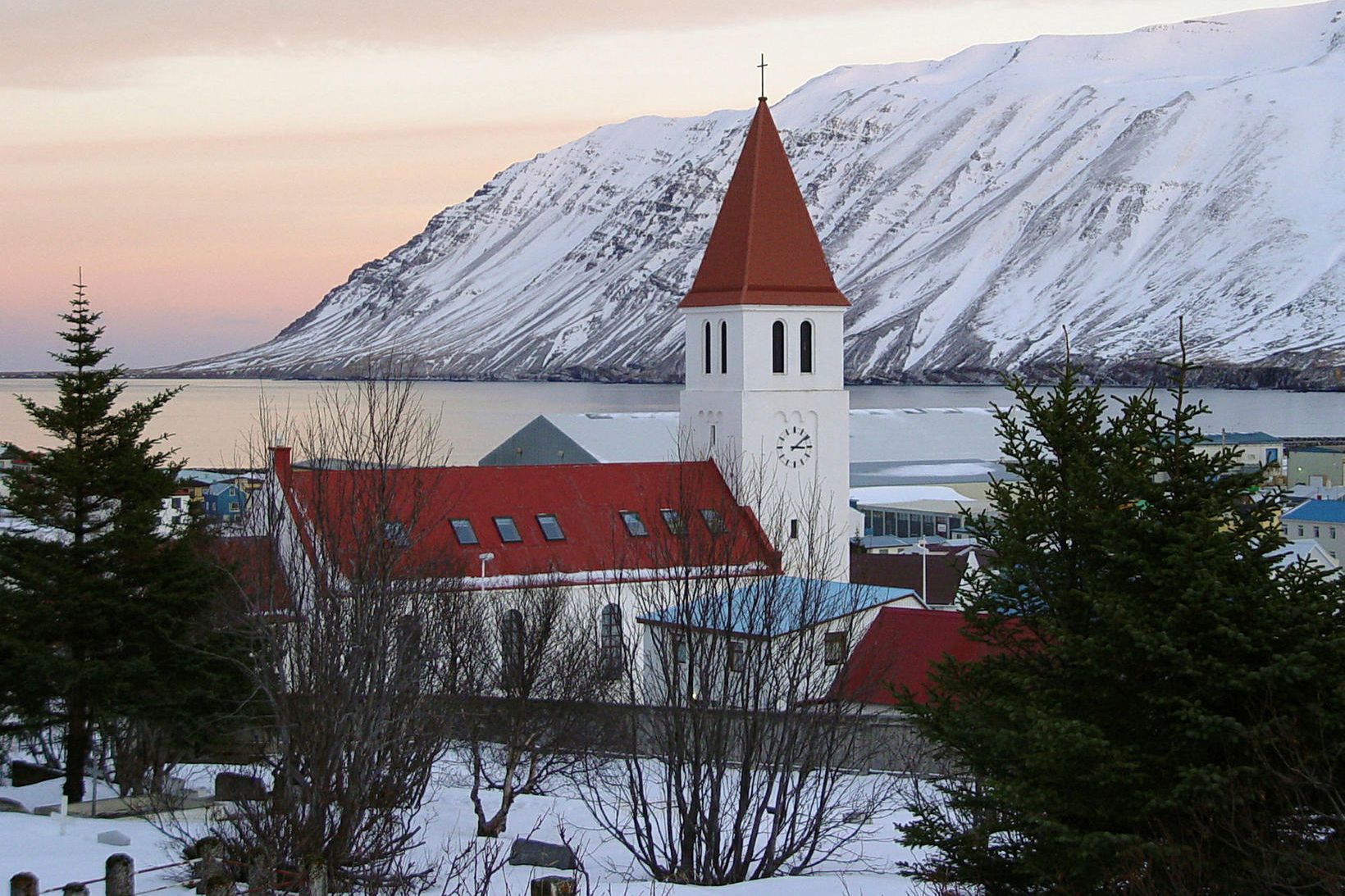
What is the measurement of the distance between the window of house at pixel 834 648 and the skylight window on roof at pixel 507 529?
8445 mm

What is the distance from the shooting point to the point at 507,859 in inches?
730

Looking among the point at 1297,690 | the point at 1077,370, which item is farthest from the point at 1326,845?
the point at 1077,370

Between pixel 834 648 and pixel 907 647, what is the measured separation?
4.33 metres

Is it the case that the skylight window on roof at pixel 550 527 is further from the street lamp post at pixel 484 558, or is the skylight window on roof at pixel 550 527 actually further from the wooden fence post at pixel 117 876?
the wooden fence post at pixel 117 876

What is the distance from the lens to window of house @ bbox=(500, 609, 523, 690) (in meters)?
25.4

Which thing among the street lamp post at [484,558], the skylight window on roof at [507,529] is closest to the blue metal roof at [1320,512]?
the skylight window on roof at [507,529]

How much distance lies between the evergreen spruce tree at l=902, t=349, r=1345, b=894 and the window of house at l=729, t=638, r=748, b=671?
656 cm

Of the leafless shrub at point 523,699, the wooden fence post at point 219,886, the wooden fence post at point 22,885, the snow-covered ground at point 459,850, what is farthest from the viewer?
the leafless shrub at point 523,699

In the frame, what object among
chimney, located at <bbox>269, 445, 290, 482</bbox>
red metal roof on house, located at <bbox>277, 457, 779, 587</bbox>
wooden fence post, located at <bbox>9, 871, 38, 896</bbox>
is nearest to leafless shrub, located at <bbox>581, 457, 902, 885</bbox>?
red metal roof on house, located at <bbox>277, 457, 779, 587</bbox>

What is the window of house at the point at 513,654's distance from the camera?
2541cm

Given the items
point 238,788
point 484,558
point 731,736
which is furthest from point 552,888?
point 484,558

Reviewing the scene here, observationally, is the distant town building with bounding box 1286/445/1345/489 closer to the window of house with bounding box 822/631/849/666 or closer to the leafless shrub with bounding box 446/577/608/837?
the window of house with bounding box 822/631/849/666

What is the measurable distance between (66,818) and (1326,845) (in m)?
15.1

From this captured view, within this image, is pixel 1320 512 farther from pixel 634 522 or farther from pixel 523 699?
pixel 523 699
